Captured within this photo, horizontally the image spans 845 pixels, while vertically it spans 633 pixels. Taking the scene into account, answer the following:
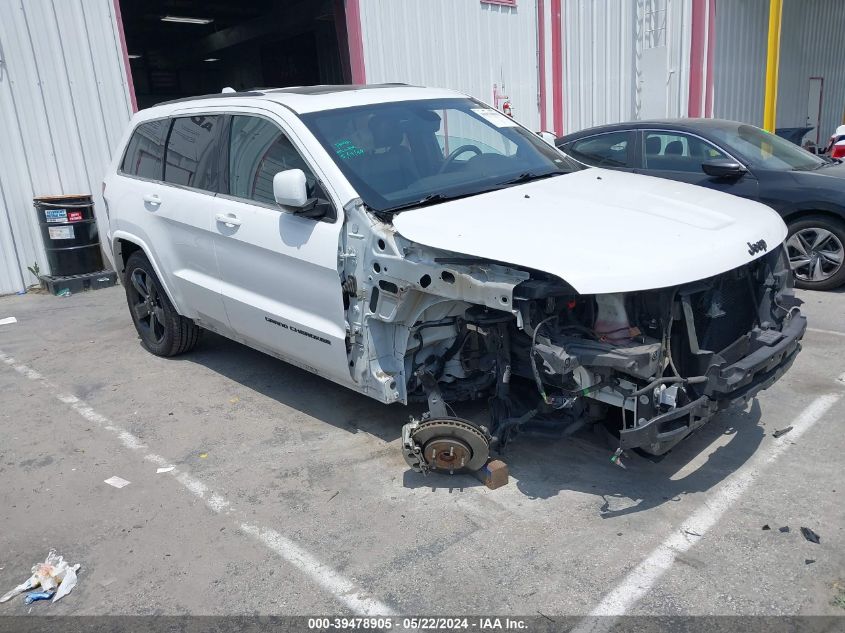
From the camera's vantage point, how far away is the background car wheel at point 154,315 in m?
5.83

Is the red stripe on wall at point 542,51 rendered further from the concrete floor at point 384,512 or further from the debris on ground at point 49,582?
the debris on ground at point 49,582

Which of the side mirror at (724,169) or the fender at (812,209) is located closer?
the fender at (812,209)

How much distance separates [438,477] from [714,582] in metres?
1.50

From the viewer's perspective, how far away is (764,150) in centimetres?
732

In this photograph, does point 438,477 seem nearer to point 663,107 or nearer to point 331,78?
point 663,107

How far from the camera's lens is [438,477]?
4020 mm

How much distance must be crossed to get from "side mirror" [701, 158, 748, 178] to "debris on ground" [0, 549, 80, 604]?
6.06m

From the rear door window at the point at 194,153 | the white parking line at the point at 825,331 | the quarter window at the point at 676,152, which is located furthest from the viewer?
the quarter window at the point at 676,152

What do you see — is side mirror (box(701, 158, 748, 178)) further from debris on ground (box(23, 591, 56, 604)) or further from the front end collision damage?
debris on ground (box(23, 591, 56, 604))

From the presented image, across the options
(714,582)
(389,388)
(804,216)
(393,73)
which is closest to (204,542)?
(389,388)

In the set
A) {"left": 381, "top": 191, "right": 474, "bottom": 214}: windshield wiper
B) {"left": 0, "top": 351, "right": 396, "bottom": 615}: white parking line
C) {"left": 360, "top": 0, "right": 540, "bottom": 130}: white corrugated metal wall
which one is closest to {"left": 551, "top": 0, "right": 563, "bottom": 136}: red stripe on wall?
{"left": 360, "top": 0, "right": 540, "bottom": 130}: white corrugated metal wall

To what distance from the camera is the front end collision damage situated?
3.30 m

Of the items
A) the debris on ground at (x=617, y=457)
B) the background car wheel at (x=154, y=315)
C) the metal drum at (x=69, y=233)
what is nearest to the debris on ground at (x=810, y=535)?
the debris on ground at (x=617, y=457)

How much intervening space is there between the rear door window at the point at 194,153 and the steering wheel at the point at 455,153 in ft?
5.06
